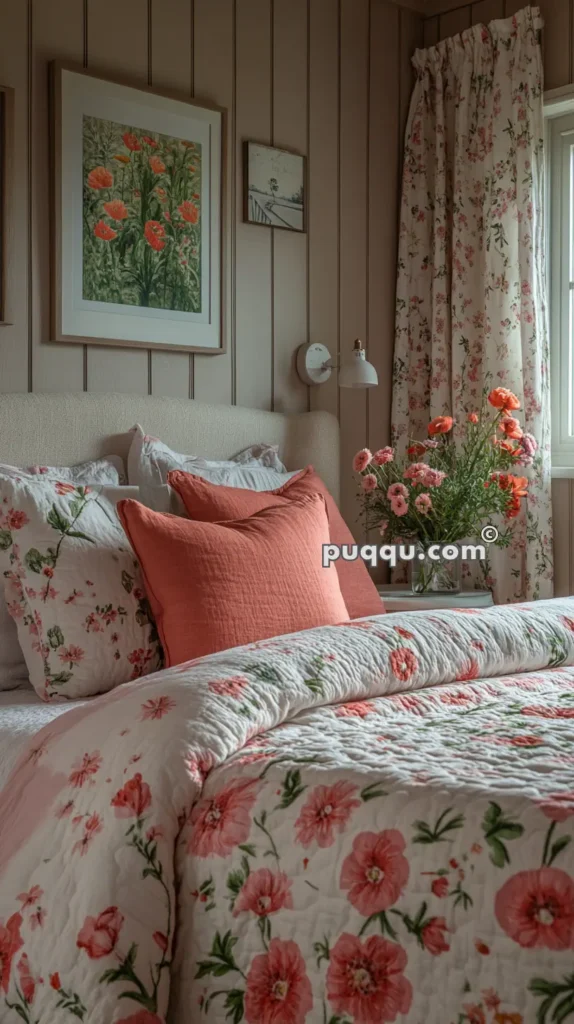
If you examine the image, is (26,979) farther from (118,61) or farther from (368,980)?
(118,61)

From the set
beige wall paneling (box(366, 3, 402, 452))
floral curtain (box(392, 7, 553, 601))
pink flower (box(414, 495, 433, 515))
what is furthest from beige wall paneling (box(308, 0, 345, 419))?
pink flower (box(414, 495, 433, 515))

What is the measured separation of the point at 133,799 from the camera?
4.12ft

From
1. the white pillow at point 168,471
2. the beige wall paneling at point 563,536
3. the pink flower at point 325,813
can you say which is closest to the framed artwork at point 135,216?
the white pillow at point 168,471

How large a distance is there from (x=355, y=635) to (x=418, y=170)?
2345mm

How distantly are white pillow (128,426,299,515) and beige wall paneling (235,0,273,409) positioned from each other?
0.44 metres

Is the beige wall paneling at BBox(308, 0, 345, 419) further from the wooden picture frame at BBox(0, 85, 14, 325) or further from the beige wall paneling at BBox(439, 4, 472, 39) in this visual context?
the wooden picture frame at BBox(0, 85, 14, 325)

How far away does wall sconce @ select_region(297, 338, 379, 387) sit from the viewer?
318cm

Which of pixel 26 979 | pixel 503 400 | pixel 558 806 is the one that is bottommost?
pixel 26 979

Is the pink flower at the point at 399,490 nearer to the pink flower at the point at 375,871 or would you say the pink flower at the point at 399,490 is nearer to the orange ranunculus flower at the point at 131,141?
the orange ranunculus flower at the point at 131,141

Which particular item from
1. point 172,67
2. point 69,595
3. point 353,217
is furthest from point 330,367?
point 69,595

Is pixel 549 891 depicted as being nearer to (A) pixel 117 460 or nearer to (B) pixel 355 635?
(B) pixel 355 635

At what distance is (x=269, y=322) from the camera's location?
10.8 ft

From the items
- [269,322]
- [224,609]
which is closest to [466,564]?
[269,322]

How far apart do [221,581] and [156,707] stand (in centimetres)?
69
